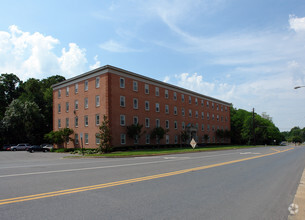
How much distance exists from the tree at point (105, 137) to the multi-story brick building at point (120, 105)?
6.88 feet

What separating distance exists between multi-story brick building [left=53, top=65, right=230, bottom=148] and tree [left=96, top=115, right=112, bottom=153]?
2.10m

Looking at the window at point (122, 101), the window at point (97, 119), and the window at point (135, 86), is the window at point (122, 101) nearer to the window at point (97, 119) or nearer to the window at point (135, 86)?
the window at point (135, 86)

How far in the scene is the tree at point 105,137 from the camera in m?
32.7

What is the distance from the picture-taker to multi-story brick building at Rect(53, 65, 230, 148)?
1476 inches

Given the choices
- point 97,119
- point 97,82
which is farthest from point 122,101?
point 97,82

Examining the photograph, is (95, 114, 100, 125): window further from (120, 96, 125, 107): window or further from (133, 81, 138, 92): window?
(133, 81, 138, 92): window

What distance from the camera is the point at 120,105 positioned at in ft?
126

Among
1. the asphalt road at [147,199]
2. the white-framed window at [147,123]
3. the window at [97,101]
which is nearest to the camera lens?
the asphalt road at [147,199]

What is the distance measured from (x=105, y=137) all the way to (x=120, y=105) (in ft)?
23.3

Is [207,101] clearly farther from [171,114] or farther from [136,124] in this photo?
[136,124]

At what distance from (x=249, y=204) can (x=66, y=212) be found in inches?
172

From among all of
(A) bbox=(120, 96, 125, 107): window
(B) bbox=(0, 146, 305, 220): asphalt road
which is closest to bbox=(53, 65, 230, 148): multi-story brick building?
(A) bbox=(120, 96, 125, 107): window

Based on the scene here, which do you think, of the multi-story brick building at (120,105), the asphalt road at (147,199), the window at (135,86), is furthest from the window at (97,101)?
the asphalt road at (147,199)

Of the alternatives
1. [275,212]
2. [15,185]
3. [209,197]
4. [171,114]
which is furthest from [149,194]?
[171,114]
